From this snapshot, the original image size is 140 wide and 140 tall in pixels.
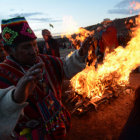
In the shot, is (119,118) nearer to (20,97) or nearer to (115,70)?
(115,70)

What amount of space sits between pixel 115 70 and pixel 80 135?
3674 mm

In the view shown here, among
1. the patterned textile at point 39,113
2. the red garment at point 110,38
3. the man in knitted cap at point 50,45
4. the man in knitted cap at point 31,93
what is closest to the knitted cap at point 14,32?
the man in knitted cap at point 31,93

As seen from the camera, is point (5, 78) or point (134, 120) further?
point (5, 78)

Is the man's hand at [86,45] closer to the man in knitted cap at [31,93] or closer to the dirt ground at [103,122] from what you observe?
the man in knitted cap at [31,93]

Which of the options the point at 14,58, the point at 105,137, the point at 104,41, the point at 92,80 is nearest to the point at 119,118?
the point at 105,137

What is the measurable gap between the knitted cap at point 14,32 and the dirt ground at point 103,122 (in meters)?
3.36

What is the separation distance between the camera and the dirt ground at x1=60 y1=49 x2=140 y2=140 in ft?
13.1

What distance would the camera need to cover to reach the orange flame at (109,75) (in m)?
5.69

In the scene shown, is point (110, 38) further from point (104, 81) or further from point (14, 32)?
point (14, 32)

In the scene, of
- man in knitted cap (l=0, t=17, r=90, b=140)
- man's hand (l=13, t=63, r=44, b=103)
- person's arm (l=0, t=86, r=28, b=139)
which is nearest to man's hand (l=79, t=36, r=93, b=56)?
man in knitted cap (l=0, t=17, r=90, b=140)

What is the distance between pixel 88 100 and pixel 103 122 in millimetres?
1065

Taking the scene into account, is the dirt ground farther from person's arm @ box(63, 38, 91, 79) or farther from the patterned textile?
person's arm @ box(63, 38, 91, 79)

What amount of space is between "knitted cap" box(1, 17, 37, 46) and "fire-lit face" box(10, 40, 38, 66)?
0.20ft

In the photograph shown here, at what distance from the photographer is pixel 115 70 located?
659 centimetres
